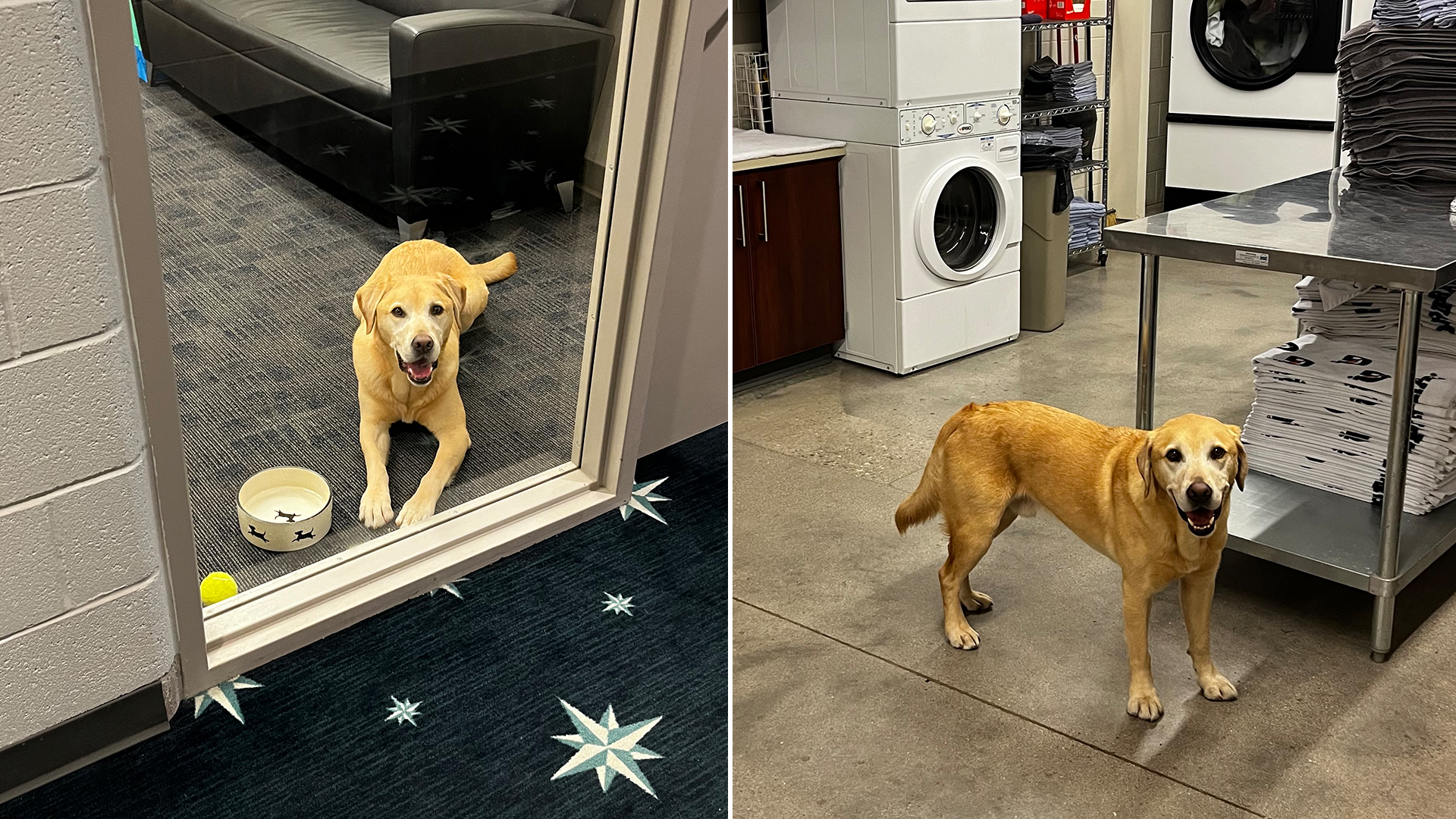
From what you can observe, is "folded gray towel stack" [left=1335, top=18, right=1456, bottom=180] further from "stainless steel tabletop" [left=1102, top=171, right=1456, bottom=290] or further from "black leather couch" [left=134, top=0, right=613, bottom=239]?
"black leather couch" [left=134, top=0, right=613, bottom=239]

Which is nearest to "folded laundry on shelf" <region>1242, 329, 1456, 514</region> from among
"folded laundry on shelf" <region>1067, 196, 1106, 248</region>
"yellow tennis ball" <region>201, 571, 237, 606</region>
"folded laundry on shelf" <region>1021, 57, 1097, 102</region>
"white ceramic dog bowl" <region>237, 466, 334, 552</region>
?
"white ceramic dog bowl" <region>237, 466, 334, 552</region>

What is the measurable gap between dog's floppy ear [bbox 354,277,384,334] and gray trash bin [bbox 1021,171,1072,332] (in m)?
3.32

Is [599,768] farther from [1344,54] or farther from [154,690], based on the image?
[1344,54]

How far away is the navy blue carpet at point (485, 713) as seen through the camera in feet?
5.35

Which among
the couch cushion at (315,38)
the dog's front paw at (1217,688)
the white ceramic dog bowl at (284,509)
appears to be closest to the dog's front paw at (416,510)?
the white ceramic dog bowl at (284,509)

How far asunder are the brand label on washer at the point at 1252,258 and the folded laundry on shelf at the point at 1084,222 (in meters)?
3.01

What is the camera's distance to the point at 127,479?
4.48ft

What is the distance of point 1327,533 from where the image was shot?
7.73 ft

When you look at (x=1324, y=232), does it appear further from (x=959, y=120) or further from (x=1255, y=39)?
(x=1255, y=39)

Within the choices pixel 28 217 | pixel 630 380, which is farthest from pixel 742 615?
pixel 28 217

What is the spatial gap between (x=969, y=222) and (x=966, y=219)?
17mm

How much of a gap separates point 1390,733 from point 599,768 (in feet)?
4.68

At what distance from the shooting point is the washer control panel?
3811 mm

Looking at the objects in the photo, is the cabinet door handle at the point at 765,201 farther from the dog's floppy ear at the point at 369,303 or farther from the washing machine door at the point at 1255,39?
the washing machine door at the point at 1255,39
